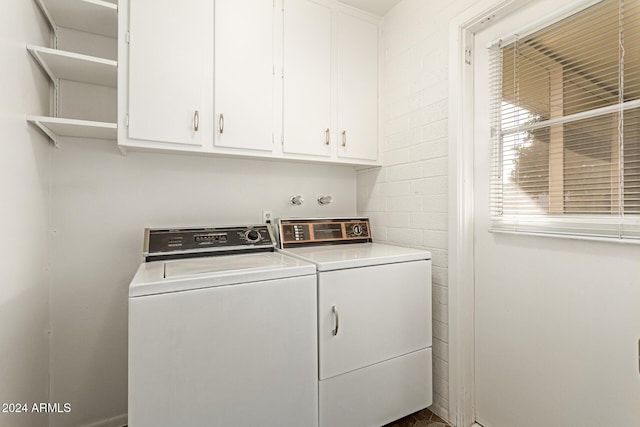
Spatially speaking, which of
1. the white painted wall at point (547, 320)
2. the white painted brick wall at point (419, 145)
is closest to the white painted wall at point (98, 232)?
the white painted brick wall at point (419, 145)

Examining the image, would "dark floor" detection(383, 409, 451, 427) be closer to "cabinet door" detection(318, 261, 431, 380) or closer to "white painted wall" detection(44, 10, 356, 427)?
"cabinet door" detection(318, 261, 431, 380)

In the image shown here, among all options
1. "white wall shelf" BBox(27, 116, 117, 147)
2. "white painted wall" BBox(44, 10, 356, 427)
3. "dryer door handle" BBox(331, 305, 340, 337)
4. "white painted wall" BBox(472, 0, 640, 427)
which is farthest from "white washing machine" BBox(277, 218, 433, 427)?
"white wall shelf" BBox(27, 116, 117, 147)

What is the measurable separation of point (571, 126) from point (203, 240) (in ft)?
6.07

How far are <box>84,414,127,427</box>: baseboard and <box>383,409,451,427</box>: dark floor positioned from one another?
1.49 m

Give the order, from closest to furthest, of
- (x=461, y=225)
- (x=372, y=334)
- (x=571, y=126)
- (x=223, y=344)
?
(x=223, y=344), (x=571, y=126), (x=372, y=334), (x=461, y=225)

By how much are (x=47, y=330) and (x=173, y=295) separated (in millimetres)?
991

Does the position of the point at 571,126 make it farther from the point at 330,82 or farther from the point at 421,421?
the point at 421,421

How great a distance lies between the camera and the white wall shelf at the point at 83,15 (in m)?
1.44

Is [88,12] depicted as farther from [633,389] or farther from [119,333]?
[633,389]

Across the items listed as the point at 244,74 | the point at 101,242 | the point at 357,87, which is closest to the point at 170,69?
the point at 244,74

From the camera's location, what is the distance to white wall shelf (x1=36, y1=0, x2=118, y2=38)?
144 centimetres

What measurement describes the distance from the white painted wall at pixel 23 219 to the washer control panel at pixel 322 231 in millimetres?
1176

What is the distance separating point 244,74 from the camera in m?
1.74

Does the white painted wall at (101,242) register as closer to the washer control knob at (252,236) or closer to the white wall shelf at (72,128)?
the white wall shelf at (72,128)
